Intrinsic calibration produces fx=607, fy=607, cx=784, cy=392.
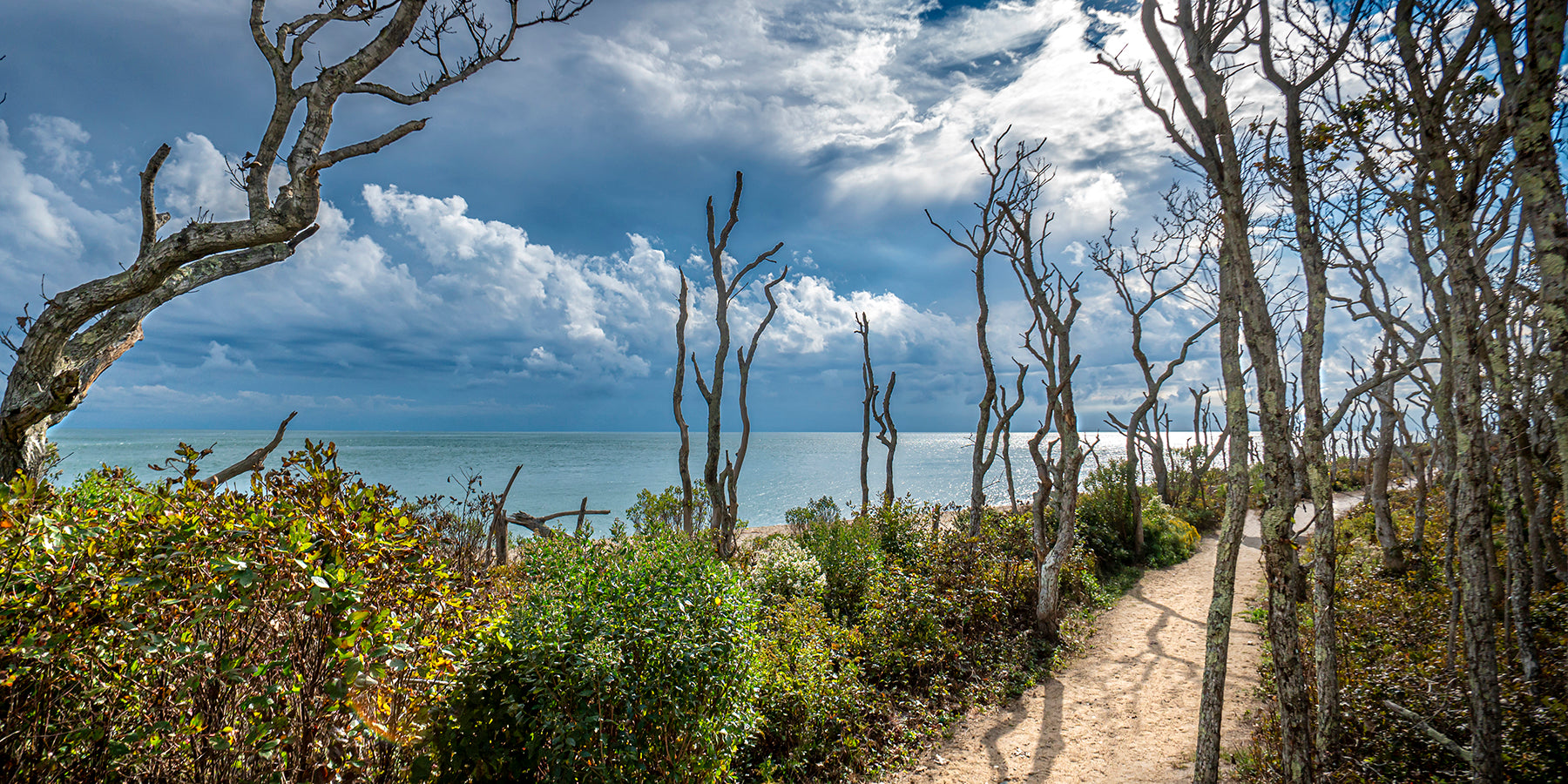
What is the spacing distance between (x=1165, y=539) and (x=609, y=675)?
560 inches

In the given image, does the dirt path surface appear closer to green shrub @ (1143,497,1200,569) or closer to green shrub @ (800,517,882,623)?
green shrub @ (800,517,882,623)

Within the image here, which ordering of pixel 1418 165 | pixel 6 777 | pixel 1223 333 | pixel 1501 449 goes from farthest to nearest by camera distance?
pixel 1418 165
pixel 1223 333
pixel 1501 449
pixel 6 777

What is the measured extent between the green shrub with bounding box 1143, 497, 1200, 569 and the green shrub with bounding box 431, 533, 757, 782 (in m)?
12.4

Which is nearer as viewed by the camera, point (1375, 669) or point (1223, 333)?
point (1223, 333)

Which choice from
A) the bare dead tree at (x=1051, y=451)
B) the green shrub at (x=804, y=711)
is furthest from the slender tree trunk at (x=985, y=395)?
the green shrub at (x=804, y=711)

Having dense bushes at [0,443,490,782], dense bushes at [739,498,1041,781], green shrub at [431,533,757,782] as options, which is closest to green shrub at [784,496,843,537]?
dense bushes at [739,498,1041,781]

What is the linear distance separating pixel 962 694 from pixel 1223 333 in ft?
15.1

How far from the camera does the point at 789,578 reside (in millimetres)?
7777

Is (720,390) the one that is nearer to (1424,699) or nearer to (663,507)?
(663,507)

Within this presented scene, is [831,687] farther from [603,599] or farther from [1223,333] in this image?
[1223,333]

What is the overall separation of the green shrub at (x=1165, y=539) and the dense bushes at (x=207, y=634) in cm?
1427

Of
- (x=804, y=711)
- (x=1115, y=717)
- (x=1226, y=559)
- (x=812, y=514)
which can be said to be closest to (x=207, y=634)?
(x=804, y=711)

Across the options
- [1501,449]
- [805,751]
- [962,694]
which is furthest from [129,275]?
[1501,449]

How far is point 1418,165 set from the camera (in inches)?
215
